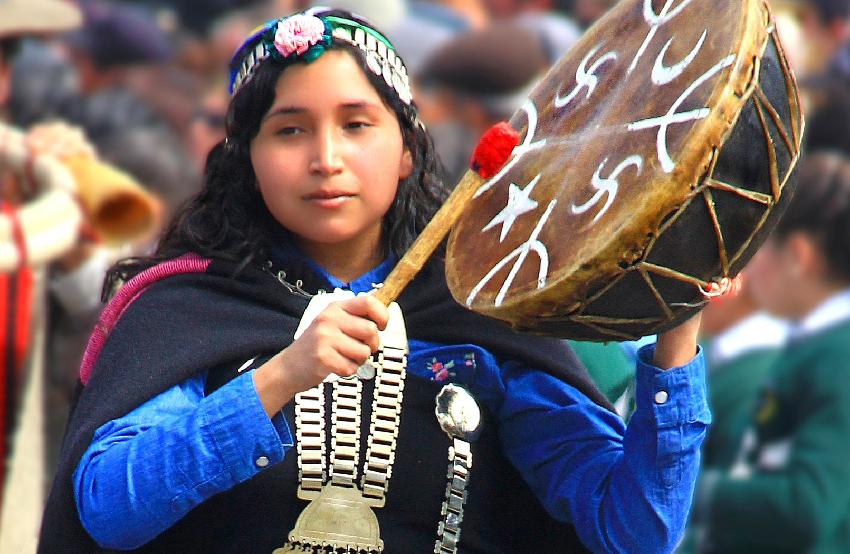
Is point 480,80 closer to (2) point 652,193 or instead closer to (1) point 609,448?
(1) point 609,448

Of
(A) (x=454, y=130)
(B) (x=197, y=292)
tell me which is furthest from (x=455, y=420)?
(A) (x=454, y=130)

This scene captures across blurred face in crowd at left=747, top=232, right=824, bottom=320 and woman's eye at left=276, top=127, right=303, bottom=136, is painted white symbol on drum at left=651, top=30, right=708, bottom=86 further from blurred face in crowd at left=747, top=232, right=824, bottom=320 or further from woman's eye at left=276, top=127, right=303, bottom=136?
blurred face in crowd at left=747, top=232, right=824, bottom=320

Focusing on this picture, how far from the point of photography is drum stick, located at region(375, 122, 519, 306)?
2.54m

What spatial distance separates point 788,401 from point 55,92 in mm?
4166

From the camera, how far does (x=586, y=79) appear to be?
2783 mm

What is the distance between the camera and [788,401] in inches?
194

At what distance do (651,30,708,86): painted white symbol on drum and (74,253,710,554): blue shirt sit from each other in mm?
461

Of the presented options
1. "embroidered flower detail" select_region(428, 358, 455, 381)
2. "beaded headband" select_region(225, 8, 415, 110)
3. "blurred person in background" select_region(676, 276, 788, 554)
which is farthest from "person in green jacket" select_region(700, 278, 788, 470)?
"beaded headband" select_region(225, 8, 415, 110)

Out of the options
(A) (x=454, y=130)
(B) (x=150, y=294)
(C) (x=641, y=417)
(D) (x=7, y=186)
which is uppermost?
(A) (x=454, y=130)

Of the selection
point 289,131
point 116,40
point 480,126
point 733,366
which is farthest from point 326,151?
point 116,40

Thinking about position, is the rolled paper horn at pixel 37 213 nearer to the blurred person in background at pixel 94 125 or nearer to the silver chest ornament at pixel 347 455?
the blurred person in background at pixel 94 125

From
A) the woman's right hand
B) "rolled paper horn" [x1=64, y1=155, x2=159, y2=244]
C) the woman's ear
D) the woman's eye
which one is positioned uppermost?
"rolled paper horn" [x1=64, y1=155, x2=159, y2=244]

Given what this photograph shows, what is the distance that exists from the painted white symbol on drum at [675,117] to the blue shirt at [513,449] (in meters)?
0.41

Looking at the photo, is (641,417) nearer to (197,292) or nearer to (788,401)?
(197,292)
